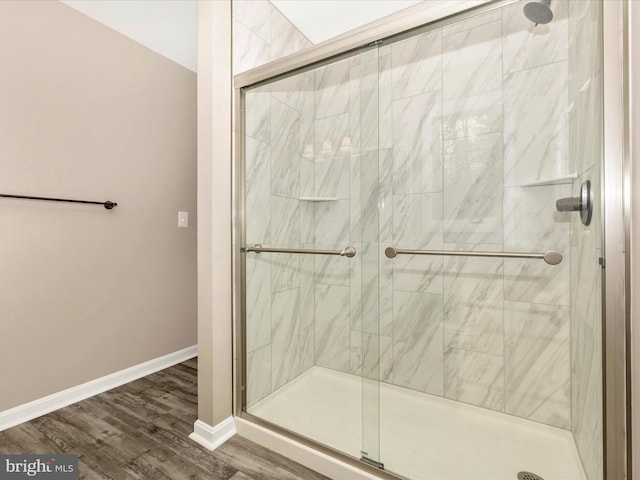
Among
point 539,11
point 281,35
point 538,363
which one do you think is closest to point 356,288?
point 538,363

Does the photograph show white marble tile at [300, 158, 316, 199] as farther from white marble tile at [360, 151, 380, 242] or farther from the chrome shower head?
the chrome shower head

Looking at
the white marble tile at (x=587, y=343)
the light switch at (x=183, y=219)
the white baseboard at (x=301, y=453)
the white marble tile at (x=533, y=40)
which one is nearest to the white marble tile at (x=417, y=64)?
the white marble tile at (x=533, y=40)

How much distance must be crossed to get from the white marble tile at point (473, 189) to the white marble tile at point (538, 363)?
1.41 feet

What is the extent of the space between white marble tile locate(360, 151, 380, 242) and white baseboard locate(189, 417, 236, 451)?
115 cm

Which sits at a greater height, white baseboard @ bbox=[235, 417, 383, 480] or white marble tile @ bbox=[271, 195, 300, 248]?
white marble tile @ bbox=[271, 195, 300, 248]

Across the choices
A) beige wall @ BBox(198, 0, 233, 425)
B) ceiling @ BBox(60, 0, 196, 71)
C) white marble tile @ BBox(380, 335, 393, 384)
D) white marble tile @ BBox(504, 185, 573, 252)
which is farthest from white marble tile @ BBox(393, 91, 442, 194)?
ceiling @ BBox(60, 0, 196, 71)

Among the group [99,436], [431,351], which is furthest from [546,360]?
[99,436]

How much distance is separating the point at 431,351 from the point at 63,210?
7.52 feet

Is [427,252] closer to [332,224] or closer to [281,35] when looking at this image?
[332,224]

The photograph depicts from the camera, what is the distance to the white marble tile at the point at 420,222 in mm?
1664

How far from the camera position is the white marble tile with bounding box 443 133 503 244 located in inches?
62.7

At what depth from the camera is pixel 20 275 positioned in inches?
68.3

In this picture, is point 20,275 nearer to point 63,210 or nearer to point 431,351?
point 63,210

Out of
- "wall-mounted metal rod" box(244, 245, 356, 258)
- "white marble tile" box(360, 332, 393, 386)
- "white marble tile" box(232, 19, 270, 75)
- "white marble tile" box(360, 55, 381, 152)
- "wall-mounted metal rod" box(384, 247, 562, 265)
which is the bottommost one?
"white marble tile" box(360, 332, 393, 386)
